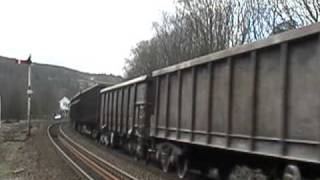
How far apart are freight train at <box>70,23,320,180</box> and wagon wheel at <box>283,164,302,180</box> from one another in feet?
0.06

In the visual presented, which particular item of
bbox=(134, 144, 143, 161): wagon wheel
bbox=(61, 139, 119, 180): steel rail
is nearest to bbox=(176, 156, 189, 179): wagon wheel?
bbox=(61, 139, 119, 180): steel rail

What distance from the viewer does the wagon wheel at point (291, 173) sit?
36.7 feet

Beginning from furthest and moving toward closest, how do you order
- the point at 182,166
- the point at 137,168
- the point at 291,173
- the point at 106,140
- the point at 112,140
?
the point at 106,140
the point at 112,140
the point at 137,168
the point at 182,166
the point at 291,173

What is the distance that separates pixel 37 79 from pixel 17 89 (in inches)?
1287

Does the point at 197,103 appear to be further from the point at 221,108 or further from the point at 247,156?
the point at 247,156

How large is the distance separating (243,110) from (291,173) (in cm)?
225

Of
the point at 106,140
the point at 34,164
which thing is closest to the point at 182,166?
the point at 34,164

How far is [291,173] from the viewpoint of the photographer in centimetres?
1143

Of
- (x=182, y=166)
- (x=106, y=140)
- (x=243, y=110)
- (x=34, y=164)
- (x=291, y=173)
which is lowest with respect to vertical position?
(x=34, y=164)

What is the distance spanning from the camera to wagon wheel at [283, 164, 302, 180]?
1118 centimetres

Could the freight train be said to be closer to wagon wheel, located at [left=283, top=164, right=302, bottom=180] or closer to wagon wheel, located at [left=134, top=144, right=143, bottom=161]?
wagon wheel, located at [left=283, top=164, right=302, bottom=180]

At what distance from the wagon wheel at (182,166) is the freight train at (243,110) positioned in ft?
0.08

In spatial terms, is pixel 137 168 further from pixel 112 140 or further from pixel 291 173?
pixel 291 173

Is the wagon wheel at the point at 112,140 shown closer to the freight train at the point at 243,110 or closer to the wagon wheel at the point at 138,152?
the wagon wheel at the point at 138,152
